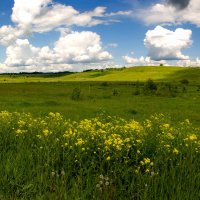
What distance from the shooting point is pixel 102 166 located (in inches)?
329

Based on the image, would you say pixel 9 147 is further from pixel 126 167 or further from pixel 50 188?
pixel 126 167

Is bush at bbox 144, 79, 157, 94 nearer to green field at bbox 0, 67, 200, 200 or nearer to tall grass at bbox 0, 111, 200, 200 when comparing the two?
green field at bbox 0, 67, 200, 200

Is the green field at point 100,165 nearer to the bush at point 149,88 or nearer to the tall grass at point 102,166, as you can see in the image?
the tall grass at point 102,166

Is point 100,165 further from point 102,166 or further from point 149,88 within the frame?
point 149,88

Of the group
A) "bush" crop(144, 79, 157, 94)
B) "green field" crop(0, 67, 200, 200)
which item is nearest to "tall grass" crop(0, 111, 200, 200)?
"green field" crop(0, 67, 200, 200)

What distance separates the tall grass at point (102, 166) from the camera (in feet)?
24.2

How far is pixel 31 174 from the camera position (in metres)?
8.19

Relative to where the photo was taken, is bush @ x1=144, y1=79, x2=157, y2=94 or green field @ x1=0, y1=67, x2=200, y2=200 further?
bush @ x1=144, y1=79, x2=157, y2=94

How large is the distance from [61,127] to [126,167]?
286 cm

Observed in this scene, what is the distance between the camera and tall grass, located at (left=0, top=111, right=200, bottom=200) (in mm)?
7379

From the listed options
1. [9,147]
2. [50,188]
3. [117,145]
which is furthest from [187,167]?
[9,147]

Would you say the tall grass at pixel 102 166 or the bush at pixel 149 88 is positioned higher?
the tall grass at pixel 102 166

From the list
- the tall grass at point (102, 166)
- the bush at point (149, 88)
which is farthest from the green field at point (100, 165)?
the bush at point (149, 88)

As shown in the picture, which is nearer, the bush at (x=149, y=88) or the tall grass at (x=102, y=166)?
the tall grass at (x=102, y=166)
